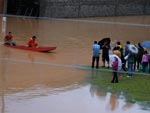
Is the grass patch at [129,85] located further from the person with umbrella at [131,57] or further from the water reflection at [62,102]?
the water reflection at [62,102]

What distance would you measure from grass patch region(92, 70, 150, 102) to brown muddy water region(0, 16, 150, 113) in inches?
15.1

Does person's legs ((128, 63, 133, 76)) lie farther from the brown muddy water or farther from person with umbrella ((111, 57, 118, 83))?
the brown muddy water

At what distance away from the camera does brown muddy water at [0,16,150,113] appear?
15133mm

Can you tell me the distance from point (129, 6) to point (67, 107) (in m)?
37.6

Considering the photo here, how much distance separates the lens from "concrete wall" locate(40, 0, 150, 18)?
4484 cm

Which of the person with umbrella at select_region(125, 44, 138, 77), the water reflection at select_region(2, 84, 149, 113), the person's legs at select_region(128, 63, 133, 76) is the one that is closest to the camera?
the water reflection at select_region(2, 84, 149, 113)

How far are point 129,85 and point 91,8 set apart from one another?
30.2 metres

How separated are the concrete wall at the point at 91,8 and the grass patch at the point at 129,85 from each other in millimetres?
24815

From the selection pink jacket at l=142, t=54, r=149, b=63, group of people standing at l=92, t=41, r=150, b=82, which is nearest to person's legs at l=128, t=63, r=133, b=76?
group of people standing at l=92, t=41, r=150, b=82

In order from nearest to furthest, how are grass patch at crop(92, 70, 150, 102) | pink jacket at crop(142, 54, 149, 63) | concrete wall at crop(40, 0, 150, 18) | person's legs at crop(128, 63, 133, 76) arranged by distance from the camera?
grass patch at crop(92, 70, 150, 102) → person's legs at crop(128, 63, 133, 76) → pink jacket at crop(142, 54, 149, 63) → concrete wall at crop(40, 0, 150, 18)

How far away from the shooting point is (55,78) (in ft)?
63.7

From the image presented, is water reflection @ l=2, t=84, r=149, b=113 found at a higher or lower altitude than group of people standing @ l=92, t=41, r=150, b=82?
lower

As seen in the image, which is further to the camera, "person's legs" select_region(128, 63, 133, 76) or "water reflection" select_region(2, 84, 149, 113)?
"person's legs" select_region(128, 63, 133, 76)

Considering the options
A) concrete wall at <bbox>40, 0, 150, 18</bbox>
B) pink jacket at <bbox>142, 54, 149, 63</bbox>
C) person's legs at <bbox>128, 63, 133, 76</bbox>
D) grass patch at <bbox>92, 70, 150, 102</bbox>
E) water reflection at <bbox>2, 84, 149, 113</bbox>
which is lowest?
water reflection at <bbox>2, 84, 149, 113</bbox>
